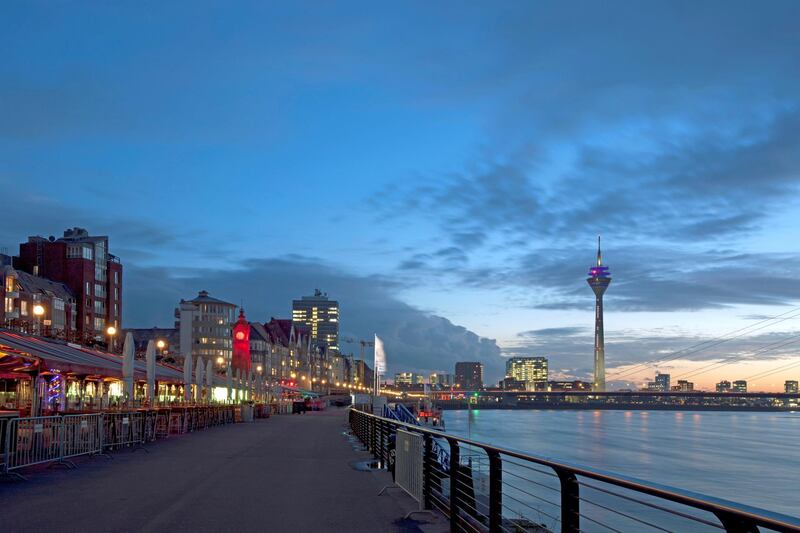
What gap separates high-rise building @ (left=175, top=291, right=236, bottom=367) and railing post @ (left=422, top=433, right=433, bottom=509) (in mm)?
139947

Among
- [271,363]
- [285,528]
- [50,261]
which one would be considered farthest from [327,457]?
[271,363]

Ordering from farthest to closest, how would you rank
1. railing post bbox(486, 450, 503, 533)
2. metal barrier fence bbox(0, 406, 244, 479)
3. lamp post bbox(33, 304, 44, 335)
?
lamp post bbox(33, 304, 44, 335)
metal barrier fence bbox(0, 406, 244, 479)
railing post bbox(486, 450, 503, 533)

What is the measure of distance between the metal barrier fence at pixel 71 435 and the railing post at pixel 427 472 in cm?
900

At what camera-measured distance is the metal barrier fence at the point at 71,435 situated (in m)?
17.4

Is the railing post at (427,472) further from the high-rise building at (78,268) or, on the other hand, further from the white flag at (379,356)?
the high-rise building at (78,268)

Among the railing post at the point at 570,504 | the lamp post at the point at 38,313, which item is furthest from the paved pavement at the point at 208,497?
the lamp post at the point at 38,313

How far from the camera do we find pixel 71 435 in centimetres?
2134

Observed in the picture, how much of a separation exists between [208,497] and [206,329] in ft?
473

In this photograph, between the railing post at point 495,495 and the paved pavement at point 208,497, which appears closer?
the railing post at point 495,495

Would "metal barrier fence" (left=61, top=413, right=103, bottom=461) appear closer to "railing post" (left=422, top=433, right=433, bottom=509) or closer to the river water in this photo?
"railing post" (left=422, top=433, right=433, bottom=509)

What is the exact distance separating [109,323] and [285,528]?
98394 mm

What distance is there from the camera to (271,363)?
7087 inches

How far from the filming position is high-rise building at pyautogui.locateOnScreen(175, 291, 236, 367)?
495 ft

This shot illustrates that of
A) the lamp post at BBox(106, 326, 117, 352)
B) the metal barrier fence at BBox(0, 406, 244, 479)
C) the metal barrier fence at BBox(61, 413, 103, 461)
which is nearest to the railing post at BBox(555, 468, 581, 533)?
the metal barrier fence at BBox(0, 406, 244, 479)
